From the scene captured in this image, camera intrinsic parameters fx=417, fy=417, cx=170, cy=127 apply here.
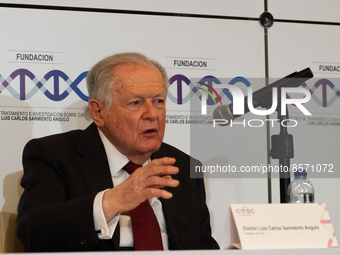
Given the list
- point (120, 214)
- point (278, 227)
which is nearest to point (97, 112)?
point (120, 214)

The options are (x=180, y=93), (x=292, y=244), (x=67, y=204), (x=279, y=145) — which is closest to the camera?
(x=292, y=244)

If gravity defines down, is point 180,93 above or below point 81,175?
above

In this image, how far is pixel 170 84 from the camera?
254cm

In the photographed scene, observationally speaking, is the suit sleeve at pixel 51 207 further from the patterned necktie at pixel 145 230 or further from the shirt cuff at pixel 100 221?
the patterned necktie at pixel 145 230

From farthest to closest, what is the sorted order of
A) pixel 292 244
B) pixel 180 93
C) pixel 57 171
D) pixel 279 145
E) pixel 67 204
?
1. pixel 180 93
2. pixel 57 171
3. pixel 279 145
4. pixel 67 204
5. pixel 292 244

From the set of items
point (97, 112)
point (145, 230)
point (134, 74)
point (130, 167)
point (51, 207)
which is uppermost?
point (134, 74)

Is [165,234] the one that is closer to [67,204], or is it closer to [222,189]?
[67,204]

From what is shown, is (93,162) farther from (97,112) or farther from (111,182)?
(97,112)

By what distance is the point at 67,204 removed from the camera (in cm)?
150

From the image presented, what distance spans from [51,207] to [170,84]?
123 cm

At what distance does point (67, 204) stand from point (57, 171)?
337mm

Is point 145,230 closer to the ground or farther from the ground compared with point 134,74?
closer to the ground

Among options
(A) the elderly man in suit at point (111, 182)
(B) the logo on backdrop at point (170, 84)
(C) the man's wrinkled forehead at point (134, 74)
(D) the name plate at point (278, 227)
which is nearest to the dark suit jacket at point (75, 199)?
(A) the elderly man in suit at point (111, 182)

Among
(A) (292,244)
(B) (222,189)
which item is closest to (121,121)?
(B) (222,189)
